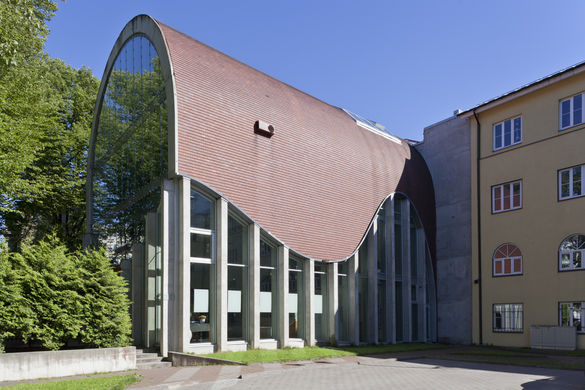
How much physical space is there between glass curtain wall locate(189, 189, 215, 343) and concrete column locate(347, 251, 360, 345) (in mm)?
8084

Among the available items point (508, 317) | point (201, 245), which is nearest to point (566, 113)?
point (508, 317)

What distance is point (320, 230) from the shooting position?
2416cm

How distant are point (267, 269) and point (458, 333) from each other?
1378 centimetres

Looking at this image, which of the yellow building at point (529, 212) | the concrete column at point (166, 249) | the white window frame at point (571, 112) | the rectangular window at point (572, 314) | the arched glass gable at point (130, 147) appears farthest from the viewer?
the white window frame at point (571, 112)

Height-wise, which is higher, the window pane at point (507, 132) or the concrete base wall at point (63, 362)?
the window pane at point (507, 132)

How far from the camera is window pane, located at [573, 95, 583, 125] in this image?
24.8 metres

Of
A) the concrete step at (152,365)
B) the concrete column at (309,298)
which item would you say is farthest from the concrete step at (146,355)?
the concrete column at (309,298)

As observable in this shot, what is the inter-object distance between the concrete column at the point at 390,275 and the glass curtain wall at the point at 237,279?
9813 mm

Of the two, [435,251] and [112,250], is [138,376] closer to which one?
[112,250]

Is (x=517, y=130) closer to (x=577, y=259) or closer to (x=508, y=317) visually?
(x=577, y=259)

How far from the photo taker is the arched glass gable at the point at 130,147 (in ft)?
69.6

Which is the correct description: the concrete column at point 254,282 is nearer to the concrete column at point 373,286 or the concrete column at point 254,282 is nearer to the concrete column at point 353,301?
the concrete column at point 353,301

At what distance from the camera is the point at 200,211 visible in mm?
19734

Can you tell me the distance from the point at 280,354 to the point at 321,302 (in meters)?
5.57
